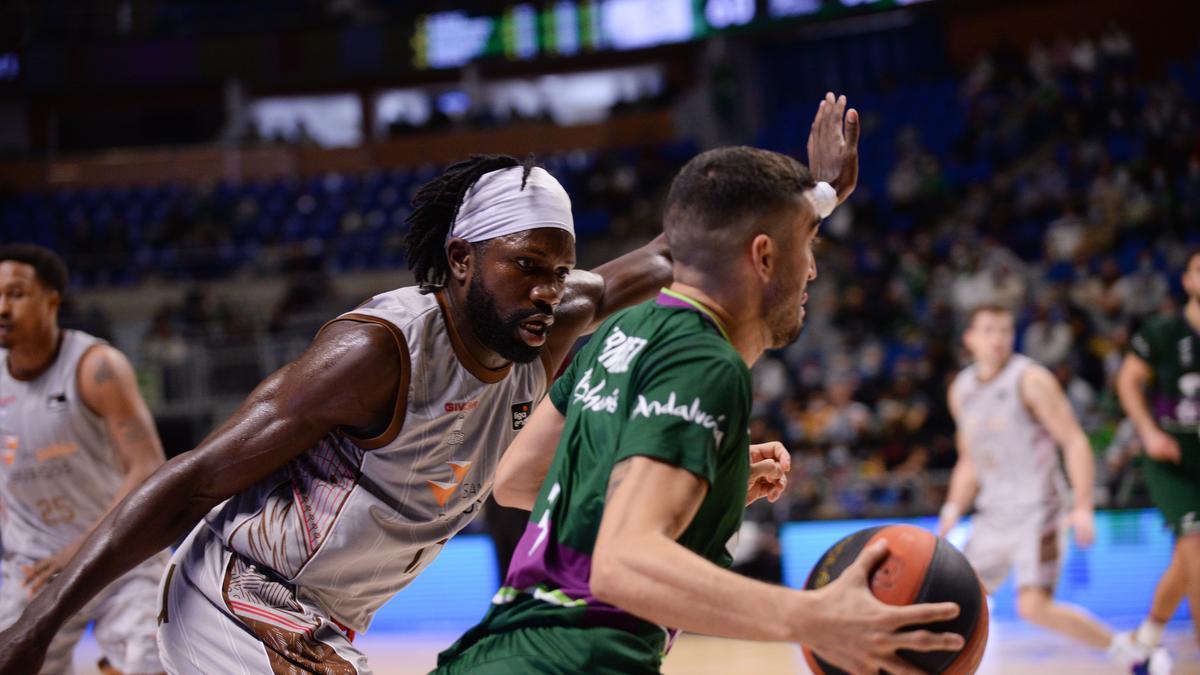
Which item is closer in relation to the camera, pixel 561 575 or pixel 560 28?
pixel 561 575

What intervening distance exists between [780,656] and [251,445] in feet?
20.1

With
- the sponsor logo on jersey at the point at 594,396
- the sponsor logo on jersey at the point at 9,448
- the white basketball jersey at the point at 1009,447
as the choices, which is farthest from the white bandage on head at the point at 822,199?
the white basketball jersey at the point at 1009,447

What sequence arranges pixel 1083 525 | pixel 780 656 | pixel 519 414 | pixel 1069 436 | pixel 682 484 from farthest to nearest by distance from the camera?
pixel 780 656, pixel 1069 436, pixel 1083 525, pixel 519 414, pixel 682 484

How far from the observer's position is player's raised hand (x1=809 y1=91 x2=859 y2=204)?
124 inches

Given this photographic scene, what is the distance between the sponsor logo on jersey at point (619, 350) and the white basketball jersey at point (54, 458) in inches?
126

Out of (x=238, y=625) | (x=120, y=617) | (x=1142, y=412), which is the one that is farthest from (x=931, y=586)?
(x=1142, y=412)

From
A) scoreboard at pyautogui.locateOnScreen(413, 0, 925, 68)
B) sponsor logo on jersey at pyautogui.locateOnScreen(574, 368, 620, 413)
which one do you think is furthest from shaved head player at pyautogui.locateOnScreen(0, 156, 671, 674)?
scoreboard at pyautogui.locateOnScreen(413, 0, 925, 68)

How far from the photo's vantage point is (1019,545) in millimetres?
6957

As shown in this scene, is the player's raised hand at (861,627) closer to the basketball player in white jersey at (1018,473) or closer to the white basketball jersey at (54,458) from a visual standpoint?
the white basketball jersey at (54,458)

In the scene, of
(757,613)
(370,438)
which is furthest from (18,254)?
(757,613)

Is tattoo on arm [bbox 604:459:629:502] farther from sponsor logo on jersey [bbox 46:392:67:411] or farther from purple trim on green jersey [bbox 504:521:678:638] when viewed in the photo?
sponsor logo on jersey [bbox 46:392:67:411]

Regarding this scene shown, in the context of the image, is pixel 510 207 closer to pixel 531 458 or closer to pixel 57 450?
pixel 531 458

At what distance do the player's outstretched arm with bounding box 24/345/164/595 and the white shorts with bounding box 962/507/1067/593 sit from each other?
4.64 meters

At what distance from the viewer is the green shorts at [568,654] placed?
2.12 meters
